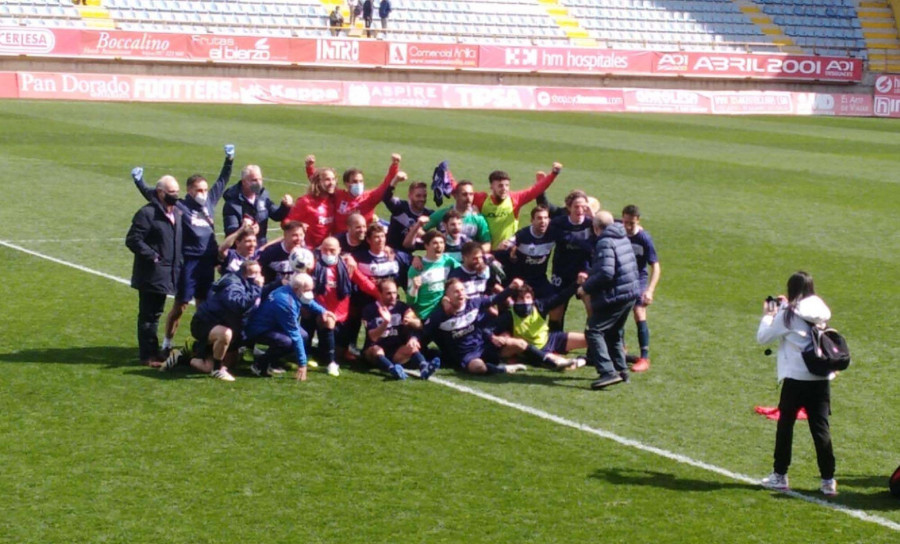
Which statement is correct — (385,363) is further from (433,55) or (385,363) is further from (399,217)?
(433,55)

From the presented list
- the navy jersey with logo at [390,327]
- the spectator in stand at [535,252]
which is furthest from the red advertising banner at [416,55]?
the navy jersey with logo at [390,327]

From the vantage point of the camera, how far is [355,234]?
13062 millimetres

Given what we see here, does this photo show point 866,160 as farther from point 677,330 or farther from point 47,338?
point 47,338

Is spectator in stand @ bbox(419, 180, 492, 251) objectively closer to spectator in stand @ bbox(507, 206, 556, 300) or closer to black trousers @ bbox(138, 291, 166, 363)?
spectator in stand @ bbox(507, 206, 556, 300)

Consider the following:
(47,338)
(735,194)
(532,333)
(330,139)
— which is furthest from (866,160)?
(47,338)

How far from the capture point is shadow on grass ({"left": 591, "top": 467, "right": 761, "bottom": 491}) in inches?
382

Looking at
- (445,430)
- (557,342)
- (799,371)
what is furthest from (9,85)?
(799,371)

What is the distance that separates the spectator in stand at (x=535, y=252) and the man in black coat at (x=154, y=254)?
11.4ft

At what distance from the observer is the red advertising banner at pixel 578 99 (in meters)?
44.3

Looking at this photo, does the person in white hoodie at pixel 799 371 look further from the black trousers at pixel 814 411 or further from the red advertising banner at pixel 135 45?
the red advertising banner at pixel 135 45

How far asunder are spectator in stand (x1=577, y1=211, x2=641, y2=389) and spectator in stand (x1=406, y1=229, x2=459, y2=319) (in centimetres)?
143

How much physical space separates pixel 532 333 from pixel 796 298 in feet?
13.7

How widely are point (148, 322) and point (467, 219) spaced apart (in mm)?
3356

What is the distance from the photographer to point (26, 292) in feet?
50.9
